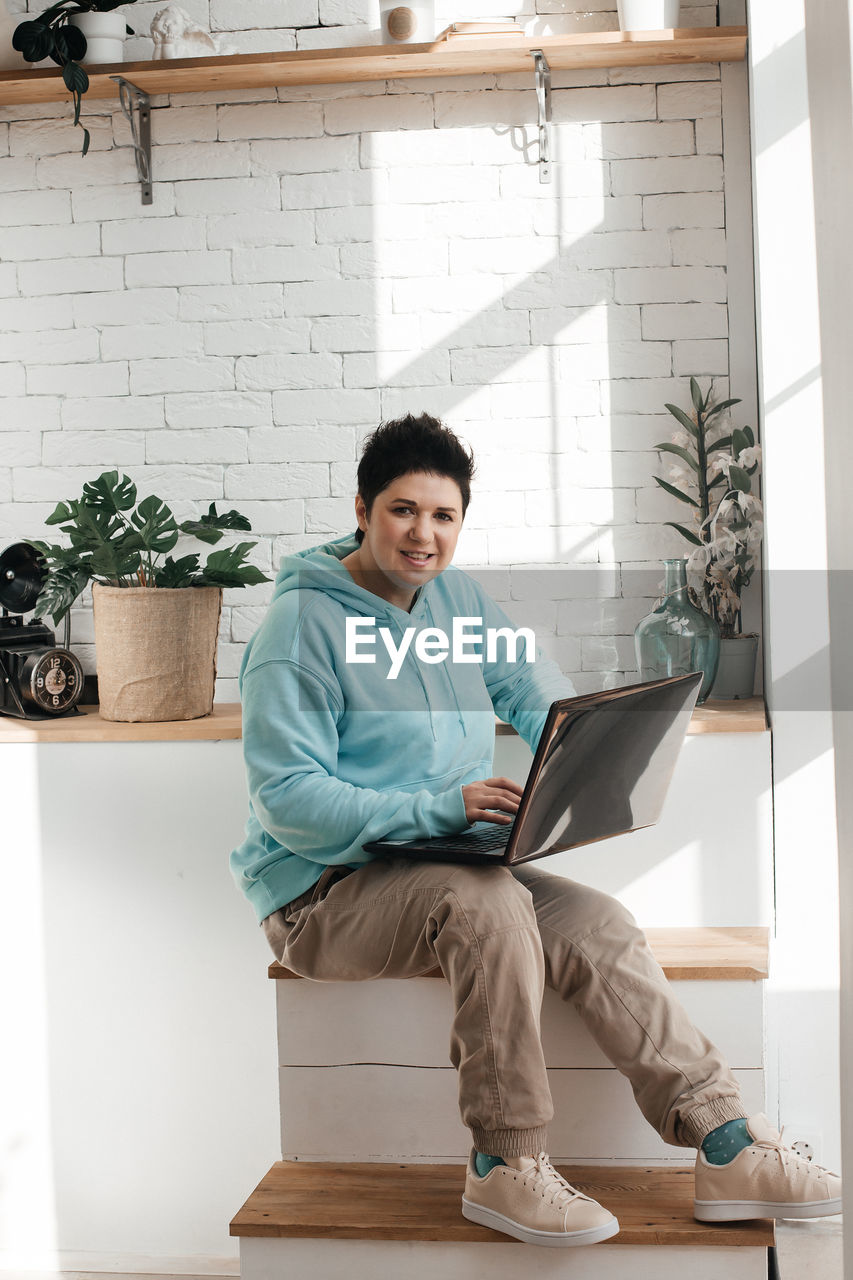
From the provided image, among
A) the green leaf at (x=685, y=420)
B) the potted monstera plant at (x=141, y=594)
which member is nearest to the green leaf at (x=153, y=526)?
the potted monstera plant at (x=141, y=594)

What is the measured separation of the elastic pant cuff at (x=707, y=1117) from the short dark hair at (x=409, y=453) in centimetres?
96

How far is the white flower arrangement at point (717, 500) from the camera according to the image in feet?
7.38

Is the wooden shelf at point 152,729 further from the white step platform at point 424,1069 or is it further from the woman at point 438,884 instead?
the white step platform at point 424,1069

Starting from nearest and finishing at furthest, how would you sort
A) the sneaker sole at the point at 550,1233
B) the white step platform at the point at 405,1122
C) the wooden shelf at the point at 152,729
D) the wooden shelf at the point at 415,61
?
the sneaker sole at the point at 550,1233, the white step platform at the point at 405,1122, the wooden shelf at the point at 152,729, the wooden shelf at the point at 415,61

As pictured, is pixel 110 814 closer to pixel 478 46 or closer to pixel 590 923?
pixel 590 923

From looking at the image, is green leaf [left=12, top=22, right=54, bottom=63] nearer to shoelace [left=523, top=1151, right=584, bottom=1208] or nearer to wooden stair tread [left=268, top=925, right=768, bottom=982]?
wooden stair tread [left=268, top=925, right=768, bottom=982]

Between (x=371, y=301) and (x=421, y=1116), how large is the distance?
64.5 inches

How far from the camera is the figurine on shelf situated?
2.43 m

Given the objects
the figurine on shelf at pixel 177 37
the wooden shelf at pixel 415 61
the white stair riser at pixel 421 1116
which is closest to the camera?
the white stair riser at pixel 421 1116

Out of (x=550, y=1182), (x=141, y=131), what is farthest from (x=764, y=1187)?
(x=141, y=131)

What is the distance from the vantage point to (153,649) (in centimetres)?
225

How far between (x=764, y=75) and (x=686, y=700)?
1.24 meters

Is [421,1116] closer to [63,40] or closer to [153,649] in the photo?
[153,649]

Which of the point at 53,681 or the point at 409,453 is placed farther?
the point at 53,681
